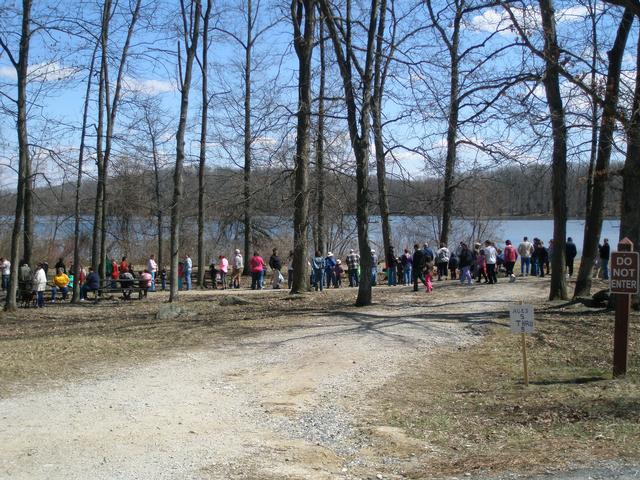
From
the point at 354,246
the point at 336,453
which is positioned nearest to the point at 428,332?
the point at 336,453

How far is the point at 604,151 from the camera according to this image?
16391 millimetres

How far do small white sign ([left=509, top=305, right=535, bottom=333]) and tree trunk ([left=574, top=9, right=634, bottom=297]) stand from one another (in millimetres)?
5428

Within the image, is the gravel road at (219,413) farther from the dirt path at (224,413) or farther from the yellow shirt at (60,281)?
the yellow shirt at (60,281)

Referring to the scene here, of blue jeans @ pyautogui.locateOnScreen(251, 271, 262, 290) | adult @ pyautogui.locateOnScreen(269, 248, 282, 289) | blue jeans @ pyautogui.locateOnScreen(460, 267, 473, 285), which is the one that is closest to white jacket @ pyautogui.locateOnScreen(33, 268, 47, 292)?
blue jeans @ pyautogui.locateOnScreen(251, 271, 262, 290)

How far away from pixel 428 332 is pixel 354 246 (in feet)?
104

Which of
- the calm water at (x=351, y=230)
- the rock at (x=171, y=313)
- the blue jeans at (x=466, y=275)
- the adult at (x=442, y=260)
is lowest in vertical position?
the rock at (x=171, y=313)

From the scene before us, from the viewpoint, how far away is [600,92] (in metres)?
14.3

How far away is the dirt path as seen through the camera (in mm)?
6309

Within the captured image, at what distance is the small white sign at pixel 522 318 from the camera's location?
9984 mm

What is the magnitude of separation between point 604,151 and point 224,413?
12037mm

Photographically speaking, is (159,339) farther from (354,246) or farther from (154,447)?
(354,246)

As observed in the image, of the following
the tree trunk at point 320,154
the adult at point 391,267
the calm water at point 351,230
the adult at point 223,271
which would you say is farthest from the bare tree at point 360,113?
the calm water at point 351,230

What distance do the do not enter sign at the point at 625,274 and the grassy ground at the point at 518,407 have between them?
4.42 ft

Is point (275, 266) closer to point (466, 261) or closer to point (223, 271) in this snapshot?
point (223, 271)
